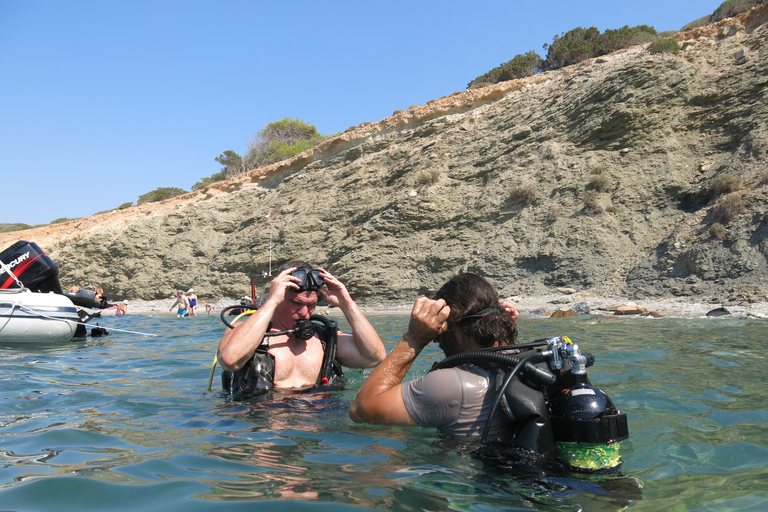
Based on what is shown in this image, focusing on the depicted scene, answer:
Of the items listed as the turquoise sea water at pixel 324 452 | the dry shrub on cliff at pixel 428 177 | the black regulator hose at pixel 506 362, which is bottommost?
the turquoise sea water at pixel 324 452

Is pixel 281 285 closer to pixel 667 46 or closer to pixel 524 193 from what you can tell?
pixel 524 193

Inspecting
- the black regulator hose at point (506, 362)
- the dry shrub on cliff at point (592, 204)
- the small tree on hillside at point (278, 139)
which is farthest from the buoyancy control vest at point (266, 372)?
the small tree on hillside at point (278, 139)

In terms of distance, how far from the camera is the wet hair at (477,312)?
2.66 meters

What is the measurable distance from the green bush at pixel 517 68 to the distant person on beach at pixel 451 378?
26.6 metres

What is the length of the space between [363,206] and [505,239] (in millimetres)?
6085

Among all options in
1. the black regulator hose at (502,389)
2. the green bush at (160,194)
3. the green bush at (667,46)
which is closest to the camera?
the black regulator hose at (502,389)

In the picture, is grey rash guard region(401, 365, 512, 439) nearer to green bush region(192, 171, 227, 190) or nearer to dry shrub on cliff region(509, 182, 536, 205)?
dry shrub on cliff region(509, 182, 536, 205)

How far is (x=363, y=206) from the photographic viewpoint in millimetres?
20672

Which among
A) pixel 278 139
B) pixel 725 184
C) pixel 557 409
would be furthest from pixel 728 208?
pixel 278 139

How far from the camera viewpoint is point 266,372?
4.07m

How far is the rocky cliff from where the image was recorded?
539 inches

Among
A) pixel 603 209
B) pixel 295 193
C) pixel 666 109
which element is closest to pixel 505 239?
pixel 603 209

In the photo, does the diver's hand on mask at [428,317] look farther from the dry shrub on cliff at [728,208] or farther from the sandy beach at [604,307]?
the dry shrub on cliff at [728,208]

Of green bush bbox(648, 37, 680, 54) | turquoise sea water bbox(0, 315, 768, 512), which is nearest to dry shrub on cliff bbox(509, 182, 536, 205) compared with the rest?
green bush bbox(648, 37, 680, 54)
